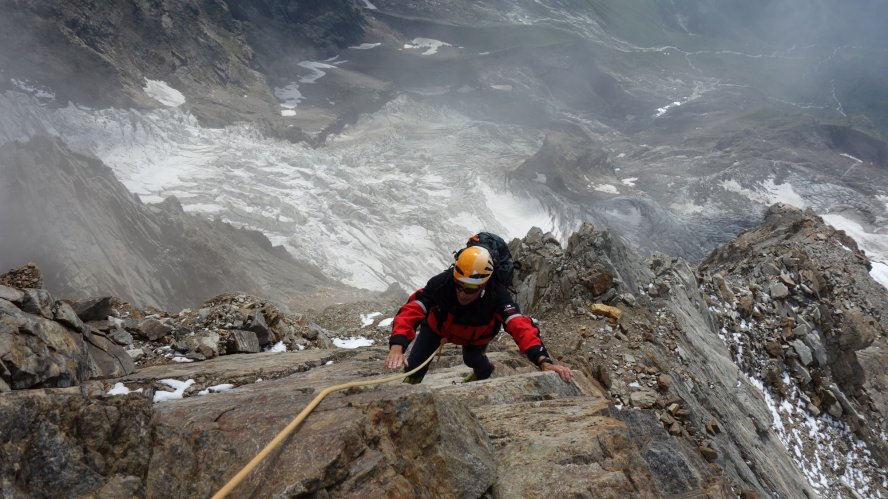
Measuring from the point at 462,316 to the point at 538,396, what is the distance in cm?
153

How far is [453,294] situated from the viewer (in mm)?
5629

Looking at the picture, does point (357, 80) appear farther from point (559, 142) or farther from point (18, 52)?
point (18, 52)

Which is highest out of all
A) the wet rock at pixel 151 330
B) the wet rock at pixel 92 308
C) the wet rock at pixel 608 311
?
the wet rock at pixel 92 308

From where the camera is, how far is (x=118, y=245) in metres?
30.4

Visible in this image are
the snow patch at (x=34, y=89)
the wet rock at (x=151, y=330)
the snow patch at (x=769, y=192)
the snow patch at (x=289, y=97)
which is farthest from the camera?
the snow patch at (x=289, y=97)

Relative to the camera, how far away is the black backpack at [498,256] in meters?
5.77

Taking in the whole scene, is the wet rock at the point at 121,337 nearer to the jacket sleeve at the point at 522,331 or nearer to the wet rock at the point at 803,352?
the jacket sleeve at the point at 522,331

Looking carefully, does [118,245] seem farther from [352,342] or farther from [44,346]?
[44,346]

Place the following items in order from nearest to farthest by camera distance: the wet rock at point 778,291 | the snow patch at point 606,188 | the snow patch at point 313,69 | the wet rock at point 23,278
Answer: the wet rock at point 23,278, the wet rock at point 778,291, the snow patch at point 606,188, the snow patch at point 313,69

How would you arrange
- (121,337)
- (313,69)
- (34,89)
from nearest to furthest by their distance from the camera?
(121,337)
(34,89)
(313,69)

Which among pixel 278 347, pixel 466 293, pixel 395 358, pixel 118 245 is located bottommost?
pixel 118 245

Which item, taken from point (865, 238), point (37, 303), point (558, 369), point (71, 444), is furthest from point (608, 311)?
point (865, 238)

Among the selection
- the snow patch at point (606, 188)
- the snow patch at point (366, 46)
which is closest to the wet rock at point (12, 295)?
the snow patch at point (606, 188)

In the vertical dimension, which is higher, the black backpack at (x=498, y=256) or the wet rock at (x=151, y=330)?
the black backpack at (x=498, y=256)
